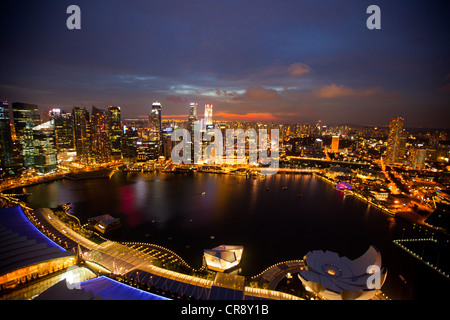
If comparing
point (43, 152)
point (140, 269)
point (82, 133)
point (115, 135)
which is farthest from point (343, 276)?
point (82, 133)

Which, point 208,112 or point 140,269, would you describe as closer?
point 140,269

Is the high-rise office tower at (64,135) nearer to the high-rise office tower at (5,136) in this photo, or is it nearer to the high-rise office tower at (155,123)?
the high-rise office tower at (5,136)

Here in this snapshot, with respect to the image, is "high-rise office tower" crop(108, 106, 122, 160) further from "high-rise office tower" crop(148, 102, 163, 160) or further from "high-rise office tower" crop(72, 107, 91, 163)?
"high-rise office tower" crop(148, 102, 163, 160)

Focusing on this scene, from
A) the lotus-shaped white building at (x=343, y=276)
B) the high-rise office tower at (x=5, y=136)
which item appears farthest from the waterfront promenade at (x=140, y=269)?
the high-rise office tower at (x=5, y=136)

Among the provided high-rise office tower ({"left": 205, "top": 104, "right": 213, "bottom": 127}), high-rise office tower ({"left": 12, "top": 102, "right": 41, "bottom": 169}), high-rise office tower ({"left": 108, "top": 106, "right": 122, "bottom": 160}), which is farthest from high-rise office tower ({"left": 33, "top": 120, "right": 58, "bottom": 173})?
high-rise office tower ({"left": 205, "top": 104, "right": 213, "bottom": 127})

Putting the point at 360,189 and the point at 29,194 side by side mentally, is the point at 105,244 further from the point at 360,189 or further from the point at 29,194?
the point at 360,189

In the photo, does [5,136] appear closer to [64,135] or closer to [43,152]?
[43,152]
